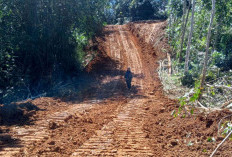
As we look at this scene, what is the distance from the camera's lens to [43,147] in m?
5.18

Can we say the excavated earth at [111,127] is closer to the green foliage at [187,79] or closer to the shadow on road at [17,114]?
the shadow on road at [17,114]

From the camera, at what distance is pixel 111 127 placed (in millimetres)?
6551

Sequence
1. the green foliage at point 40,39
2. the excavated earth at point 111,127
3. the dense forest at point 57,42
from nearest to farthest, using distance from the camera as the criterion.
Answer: the excavated earth at point 111,127
the dense forest at point 57,42
the green foliage at point 40,39

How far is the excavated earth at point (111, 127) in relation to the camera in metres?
5.02

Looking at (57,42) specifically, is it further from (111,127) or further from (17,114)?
(111,127)

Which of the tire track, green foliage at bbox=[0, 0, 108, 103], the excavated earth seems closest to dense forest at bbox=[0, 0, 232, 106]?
green foliage at bbox=[0, 0, 108, 103]

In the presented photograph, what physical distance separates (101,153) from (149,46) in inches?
681

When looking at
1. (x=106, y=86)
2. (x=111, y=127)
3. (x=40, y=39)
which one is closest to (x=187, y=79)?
(x=106, y=86)

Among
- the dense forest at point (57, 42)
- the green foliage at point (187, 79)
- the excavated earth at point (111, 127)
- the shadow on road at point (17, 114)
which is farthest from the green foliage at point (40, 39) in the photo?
the green foliage at point (187, 79)

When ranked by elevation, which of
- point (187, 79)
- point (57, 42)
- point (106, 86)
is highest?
point (57, 42)

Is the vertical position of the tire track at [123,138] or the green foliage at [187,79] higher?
the green foliage at [187,79]

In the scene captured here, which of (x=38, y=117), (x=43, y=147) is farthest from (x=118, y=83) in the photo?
(x=43, y=147)

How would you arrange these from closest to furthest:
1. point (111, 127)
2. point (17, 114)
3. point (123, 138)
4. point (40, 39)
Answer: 1. point (123, 138)
2. point (111, 127)
3. point (17, 114)
4. point (40, 39)

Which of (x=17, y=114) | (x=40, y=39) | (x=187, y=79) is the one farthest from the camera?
(x=40, y=39)
